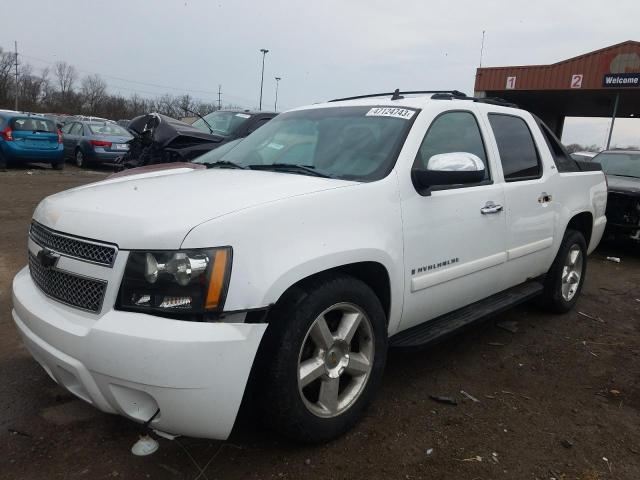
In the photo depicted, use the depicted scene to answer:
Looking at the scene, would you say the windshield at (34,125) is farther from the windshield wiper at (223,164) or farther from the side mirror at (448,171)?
the side mirror at (448,171)

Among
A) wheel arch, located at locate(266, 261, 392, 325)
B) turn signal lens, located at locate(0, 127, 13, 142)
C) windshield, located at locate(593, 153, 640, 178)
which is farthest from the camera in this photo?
turn signal lens, located at locate(0, 127, 13, 142)

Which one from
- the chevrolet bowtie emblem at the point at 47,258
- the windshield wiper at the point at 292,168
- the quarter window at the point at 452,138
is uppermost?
the quarter window at the point at 452,138

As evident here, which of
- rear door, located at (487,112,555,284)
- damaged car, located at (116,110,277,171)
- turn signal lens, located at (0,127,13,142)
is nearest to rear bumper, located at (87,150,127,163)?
turn signal lens, located at (0,127,13,142)

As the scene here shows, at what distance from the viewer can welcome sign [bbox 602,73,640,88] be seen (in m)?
19.0

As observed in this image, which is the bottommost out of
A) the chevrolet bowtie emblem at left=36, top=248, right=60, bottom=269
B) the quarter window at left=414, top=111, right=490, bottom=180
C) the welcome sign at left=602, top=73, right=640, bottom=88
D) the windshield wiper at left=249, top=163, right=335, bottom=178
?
the chevrolet bowtie emblem at left=36, top=248, right=60, bottom=269

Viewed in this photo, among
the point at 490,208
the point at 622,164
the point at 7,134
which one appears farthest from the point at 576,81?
the point at 490,208

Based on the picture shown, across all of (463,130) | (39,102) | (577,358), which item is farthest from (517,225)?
(39,102)

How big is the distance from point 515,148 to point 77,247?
3059 mm

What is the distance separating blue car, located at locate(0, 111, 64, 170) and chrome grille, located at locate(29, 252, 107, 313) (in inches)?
522

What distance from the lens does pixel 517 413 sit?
113 inches

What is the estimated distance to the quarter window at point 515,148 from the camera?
361 centimetres

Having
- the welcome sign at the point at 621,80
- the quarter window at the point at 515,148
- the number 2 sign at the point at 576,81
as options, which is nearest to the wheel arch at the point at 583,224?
Answer: the quarter window at the point at 515,148

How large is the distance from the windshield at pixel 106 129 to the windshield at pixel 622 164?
43.7 feet

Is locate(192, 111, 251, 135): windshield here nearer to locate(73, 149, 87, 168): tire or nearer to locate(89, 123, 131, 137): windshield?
locate(89, 123, 131, 137): windshield
